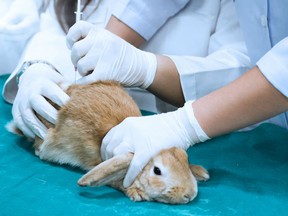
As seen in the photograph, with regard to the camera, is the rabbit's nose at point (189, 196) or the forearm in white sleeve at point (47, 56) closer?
the rabbit's nose at point (189, 196)

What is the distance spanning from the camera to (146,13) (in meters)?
1.50

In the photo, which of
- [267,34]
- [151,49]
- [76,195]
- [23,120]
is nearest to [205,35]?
[151,49]

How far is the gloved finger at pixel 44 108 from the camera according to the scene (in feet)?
3.70

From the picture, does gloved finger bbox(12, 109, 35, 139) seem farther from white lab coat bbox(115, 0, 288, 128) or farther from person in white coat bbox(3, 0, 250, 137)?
white lab coat bbox(115, 0, 288, 128)

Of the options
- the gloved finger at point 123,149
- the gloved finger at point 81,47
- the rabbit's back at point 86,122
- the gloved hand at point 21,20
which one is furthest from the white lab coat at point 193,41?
the gloved finger at point 123,149

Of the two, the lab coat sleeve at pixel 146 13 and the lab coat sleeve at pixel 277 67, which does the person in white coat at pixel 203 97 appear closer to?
the lab coat sleeve at pixel 277 67

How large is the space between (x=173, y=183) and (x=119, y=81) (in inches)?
16.7

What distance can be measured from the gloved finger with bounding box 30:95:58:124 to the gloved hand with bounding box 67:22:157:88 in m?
0.11

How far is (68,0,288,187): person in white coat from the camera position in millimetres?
994

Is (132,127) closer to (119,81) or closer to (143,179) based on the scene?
(143,179)

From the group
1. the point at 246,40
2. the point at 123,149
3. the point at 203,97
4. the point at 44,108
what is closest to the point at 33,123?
the point at 44,108

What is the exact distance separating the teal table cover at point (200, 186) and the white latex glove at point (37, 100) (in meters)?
0.06

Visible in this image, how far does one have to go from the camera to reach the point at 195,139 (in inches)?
41.8

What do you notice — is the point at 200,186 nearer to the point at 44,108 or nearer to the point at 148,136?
the point at 148,136
